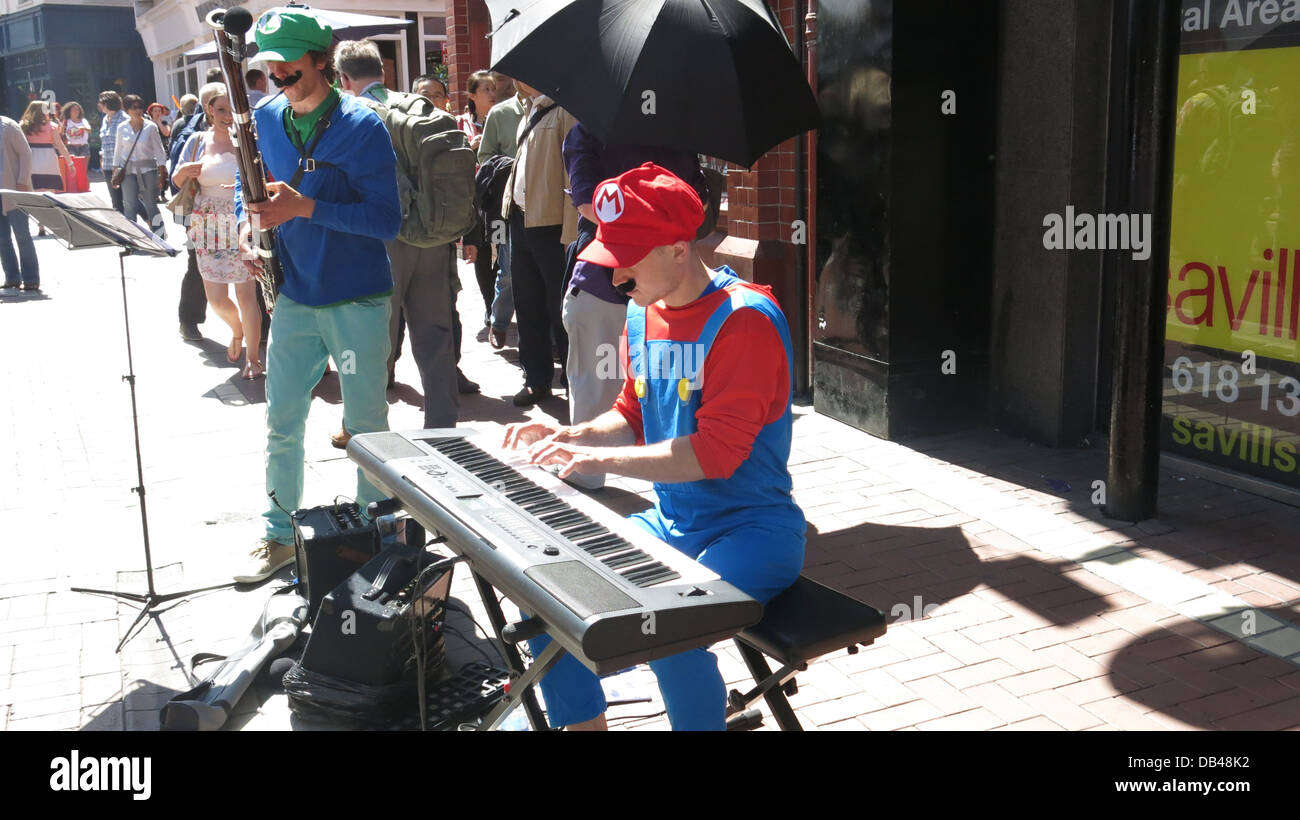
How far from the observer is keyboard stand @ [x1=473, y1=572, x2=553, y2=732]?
291 cm

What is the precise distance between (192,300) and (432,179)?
515 centimetres

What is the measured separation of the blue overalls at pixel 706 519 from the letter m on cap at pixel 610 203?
1.07 feet

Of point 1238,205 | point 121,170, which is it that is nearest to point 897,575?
point 1238,205

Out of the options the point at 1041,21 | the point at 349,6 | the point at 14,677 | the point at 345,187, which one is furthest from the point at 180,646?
the point at 349,6

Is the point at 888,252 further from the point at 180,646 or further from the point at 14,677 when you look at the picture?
the point at 14,677

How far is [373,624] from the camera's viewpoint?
12.6ft

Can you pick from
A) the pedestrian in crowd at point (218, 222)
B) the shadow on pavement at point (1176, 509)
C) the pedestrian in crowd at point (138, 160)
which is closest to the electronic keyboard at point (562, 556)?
the shadow on pavement at point (1176, 509)

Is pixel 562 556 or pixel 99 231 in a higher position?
pixel 99 231

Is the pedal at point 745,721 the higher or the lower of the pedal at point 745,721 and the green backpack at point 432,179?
the lower

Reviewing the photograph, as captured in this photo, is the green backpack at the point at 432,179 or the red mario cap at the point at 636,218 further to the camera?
the green backpack at the point at 432,179

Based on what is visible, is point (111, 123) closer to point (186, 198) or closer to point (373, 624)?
point (186, 198)

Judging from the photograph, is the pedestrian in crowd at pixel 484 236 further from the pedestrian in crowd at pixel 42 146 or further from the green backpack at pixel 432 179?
the pedestrian in crowd at pixel 42 146

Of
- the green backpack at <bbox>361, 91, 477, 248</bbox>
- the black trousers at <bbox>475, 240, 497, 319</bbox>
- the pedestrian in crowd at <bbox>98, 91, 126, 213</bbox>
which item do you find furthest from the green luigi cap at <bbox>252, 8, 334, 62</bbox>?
the pedestrian in crowd at <bbox>98, 91, 126, 213</bbox>

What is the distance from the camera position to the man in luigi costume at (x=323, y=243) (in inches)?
191
